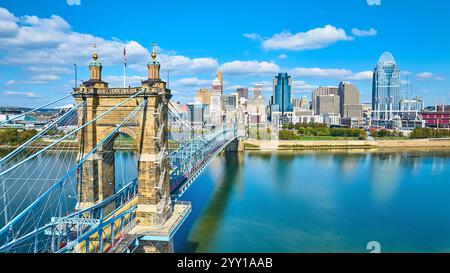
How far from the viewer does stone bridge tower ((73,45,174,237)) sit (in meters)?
5.60

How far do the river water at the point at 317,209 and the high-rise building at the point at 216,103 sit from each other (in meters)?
23.7

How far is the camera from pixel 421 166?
18328 mm

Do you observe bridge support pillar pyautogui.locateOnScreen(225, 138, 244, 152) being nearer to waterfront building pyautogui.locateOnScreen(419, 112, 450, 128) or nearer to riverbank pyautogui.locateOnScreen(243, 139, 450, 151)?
riverbank pyautogui.locateOnScreen(243, 139, 450, 151)

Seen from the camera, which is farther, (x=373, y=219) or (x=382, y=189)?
(x=382, y=189)

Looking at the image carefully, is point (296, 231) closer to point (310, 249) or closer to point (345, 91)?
point (310, 249)

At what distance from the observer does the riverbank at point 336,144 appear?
86.4 feet

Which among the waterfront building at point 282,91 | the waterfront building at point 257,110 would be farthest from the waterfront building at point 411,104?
the waterfront building at point 257,110

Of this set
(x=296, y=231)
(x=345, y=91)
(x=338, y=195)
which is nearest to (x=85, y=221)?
(x=296, y=231)

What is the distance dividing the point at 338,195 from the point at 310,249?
488 cm

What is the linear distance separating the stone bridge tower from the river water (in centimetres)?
80

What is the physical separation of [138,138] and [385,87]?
208ft

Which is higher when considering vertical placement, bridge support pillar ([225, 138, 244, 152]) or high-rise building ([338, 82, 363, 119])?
high-rise building ([338, 82, 363, 119])

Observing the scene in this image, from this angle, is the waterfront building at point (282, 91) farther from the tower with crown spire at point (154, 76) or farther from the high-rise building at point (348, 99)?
the tower with crown spire at point (154, 76)

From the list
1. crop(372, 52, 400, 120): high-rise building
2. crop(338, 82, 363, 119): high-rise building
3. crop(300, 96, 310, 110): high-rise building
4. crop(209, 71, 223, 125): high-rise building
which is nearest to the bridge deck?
crop(209, 71, 223, 125): high-rise building
